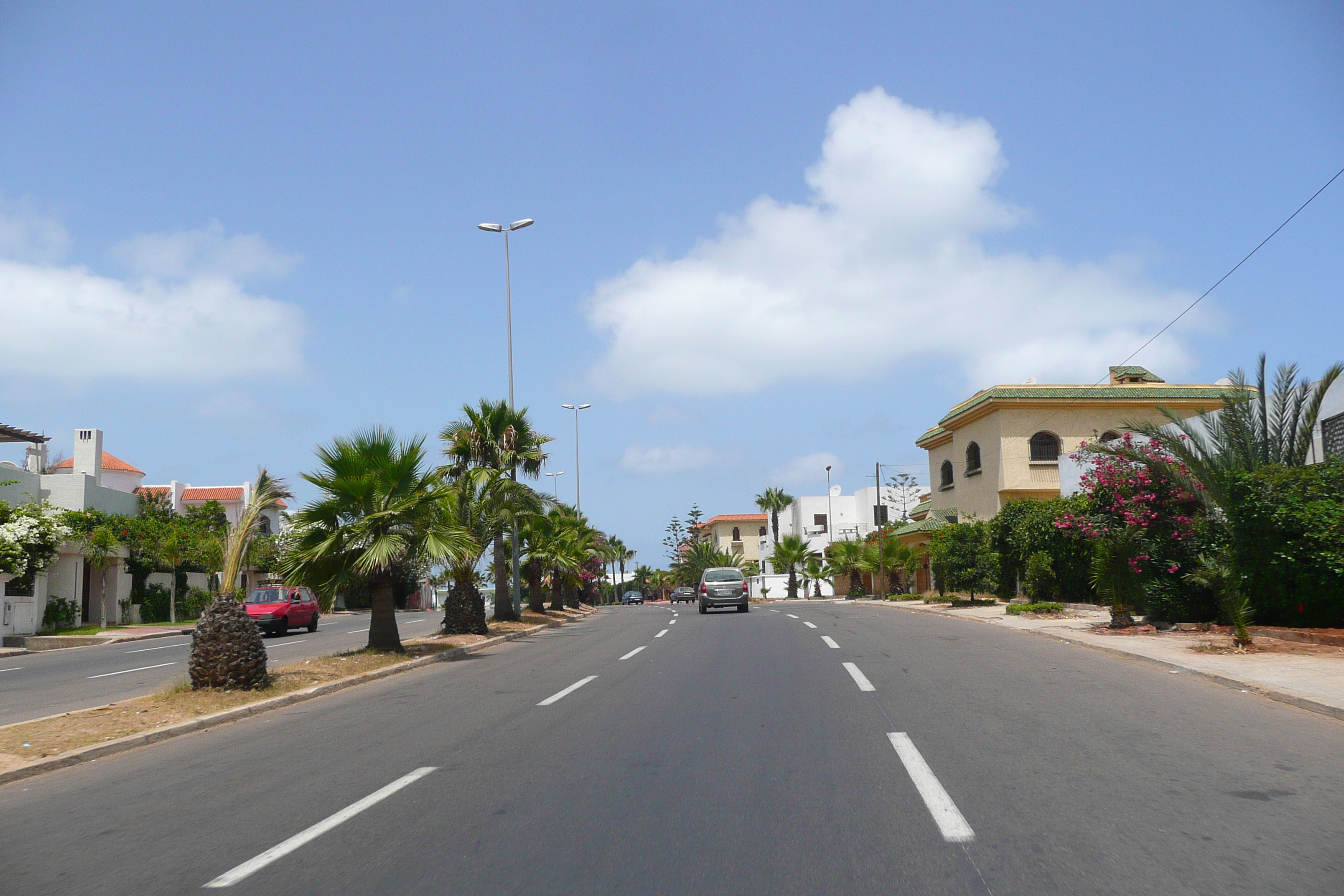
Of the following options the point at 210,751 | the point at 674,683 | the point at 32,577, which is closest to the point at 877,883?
the point at 210,751

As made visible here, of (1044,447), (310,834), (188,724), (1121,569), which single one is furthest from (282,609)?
(1044,447)

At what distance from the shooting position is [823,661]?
1451 centimetres

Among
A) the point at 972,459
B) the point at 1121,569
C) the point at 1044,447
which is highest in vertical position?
the point at 1044,447

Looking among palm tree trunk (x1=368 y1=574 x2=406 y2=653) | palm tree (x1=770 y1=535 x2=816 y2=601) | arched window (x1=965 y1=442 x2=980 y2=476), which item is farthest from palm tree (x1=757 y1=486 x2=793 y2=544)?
palm tree trunk (x1=368 y1=574 x2=406 y2=653)

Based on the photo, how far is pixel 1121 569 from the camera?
19.5 metres

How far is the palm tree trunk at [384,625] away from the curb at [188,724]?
2.78ft

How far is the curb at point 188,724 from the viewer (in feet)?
26.9

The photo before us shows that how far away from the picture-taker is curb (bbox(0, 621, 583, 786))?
8.20 m

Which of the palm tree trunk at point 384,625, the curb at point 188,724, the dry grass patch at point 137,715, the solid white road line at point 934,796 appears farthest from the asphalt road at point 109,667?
the solid white road line at point 934,796

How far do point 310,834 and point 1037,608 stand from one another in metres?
24.5

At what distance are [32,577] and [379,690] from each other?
22.0m

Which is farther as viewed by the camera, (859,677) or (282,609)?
(282,609)

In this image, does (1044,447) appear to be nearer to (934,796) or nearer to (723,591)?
(723,591)

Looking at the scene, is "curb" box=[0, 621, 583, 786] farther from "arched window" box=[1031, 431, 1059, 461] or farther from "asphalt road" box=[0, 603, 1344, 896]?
"arched window" box=[1031, 431, 1059, 461]
